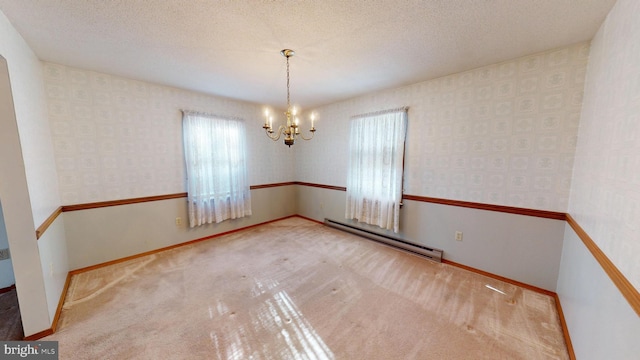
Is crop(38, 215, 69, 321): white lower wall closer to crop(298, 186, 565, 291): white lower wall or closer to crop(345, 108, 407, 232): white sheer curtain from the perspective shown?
crop(345, 108, 407, 232): white sheer curtain

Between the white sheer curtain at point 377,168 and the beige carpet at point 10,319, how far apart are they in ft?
11.8

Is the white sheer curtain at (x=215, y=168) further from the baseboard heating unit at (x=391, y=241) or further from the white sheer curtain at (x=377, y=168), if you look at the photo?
the white sheer curtain at (x=377, y=168)

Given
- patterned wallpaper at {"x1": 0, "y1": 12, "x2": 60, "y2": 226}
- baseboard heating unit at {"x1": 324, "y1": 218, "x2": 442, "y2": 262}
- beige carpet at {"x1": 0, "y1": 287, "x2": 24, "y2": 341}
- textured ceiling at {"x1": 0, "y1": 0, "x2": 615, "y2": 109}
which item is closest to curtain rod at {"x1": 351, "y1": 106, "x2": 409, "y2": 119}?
textured ceiling at {"x1": 0, "y1": 0, "x2": 615, "y2": 109}

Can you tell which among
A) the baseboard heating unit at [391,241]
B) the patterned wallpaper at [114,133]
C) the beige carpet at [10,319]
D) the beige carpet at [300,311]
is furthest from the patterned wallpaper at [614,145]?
the patterned wallpaper at [114,133]

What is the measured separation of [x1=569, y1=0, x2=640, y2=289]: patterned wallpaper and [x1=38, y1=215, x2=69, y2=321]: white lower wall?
3631 millimetres

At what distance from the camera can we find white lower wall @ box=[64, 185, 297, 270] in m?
2.55

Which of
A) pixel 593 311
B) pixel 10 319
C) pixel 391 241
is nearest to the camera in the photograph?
pixel 593 311

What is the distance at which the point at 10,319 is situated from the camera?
5.89 ft

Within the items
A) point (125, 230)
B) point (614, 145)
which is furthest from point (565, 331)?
point (125, 230)

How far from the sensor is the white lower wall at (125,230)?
8.37ft

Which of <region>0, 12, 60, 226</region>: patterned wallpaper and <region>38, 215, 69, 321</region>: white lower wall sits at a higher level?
<region>0, 12, 60, 226</region>: patterned wallpaper

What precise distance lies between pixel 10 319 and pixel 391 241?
13.0 ft

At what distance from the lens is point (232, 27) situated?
1.71 metres

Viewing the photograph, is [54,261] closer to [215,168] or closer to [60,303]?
[60,303]
